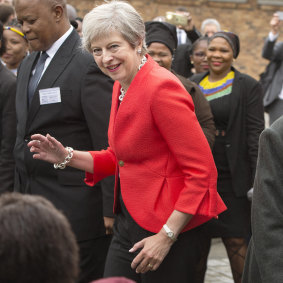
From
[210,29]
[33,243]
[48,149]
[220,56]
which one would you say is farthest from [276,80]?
[33,243]

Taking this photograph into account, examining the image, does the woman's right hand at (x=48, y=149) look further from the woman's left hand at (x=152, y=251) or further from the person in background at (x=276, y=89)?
the person in background at (x=276, y=89)

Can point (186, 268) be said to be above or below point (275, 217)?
below

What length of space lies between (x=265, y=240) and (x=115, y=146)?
3.09 ft

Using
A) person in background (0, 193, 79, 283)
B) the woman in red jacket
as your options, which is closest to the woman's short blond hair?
the woman in red jacket

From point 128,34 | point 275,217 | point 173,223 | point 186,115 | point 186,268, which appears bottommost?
point 186,268

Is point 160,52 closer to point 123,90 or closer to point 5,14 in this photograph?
point 123,90

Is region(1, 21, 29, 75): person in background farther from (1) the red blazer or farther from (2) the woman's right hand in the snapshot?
(1) the red blazer

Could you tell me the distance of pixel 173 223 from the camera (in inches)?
119

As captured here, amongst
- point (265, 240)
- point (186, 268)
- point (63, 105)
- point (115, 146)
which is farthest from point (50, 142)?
point (265, 240)

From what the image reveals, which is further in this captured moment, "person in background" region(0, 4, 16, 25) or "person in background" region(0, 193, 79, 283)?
"person in background" region(0, 4, 16, 25)

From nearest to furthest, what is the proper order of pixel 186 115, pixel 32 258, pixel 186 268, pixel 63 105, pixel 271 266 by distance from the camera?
1. pixel 32 258
2. pixel 271 266
3. pixel 186 115
4. pixel 186 268
5. pixel 63 105

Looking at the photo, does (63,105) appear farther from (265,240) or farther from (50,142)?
(265,240)

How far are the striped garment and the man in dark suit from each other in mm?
1621

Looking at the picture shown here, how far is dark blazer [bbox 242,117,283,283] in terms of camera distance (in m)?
2.57
